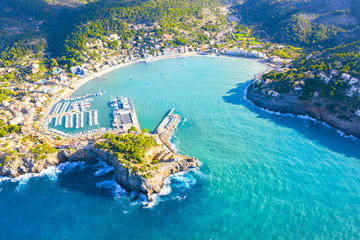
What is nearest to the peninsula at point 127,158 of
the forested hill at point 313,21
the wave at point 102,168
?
the wave at point 102,168

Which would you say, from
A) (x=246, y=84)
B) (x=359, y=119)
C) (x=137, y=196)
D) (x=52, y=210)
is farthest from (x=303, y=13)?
(x=52, y=210)

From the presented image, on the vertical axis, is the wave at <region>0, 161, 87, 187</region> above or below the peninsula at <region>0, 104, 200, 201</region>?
below

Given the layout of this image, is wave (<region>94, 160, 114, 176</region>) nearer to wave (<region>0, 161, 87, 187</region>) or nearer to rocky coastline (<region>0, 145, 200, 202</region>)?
rocky coastline (<region>0, 145, 200, 202</region>)

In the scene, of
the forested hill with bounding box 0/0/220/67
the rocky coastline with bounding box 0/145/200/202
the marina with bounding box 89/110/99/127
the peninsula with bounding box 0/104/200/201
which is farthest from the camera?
the forested hill with bounding box 0/0/220/67

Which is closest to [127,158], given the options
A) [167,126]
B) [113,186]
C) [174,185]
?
[113,186]

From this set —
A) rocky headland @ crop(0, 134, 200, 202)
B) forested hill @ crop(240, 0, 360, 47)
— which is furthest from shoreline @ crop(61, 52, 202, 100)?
forested hill @ crop(240, 0, 360, 47)

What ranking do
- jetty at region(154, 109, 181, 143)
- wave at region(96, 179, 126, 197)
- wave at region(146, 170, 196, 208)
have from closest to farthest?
wave at region(146, 170, 196, 208)
wave at region(96, 179, 126, 197)
jetty at region(154, 109, 181, 143)

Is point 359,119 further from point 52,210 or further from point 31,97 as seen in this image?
point 31,97

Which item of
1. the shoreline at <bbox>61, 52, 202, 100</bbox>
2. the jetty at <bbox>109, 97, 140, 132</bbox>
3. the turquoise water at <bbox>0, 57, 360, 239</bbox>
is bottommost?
the turquoise water at <bbox>0, 57, 360, 239</bbox>
